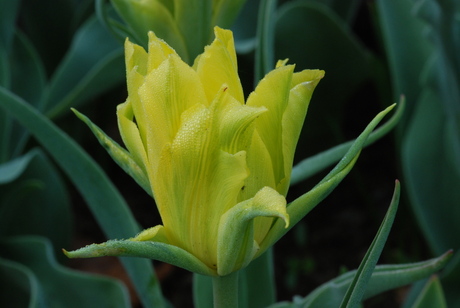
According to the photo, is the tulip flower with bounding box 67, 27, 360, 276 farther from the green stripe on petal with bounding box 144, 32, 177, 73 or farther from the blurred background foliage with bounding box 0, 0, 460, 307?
the blurred background foliage with bounding box 0, 0, 460, 307

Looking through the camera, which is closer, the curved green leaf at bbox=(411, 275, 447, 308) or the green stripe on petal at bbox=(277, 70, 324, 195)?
the green stripe on petal at bbox=(277, 70, 324, 195)

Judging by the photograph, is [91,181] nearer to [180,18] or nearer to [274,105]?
[180,18]

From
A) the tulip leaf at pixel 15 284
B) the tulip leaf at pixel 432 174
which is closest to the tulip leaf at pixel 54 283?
the tulip leaf at pixel 15 284

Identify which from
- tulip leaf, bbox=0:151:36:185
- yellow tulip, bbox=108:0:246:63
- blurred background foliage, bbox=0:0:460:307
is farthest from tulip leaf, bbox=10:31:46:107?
yellow tulip, bbox=108:0:246:63

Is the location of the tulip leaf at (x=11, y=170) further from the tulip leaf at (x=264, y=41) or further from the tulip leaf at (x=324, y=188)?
the tulip leaf at (x=324, y=188)

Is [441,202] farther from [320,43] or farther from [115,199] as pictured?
[115,199]

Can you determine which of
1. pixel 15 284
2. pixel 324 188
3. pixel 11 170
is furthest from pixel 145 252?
pixel 15 284

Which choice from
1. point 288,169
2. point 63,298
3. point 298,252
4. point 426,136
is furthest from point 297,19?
point 288,169
